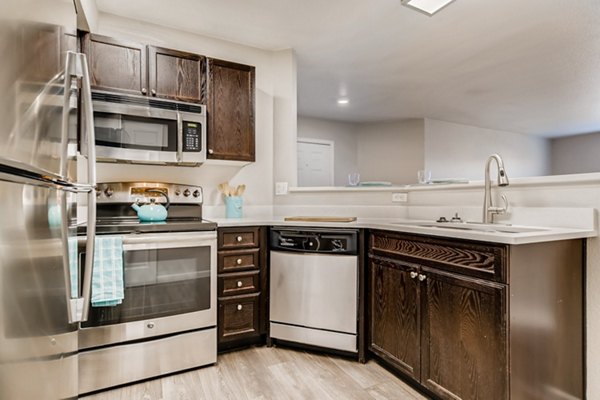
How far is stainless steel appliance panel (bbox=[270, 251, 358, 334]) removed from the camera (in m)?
2.13

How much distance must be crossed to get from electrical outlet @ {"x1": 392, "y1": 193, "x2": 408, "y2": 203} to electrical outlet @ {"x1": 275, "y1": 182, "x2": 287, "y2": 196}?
3.18 feet

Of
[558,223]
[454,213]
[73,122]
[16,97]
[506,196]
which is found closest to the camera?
[16,97]

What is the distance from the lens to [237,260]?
2.28 m

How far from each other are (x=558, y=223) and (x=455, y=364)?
911 millimetres

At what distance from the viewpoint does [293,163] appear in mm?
2986

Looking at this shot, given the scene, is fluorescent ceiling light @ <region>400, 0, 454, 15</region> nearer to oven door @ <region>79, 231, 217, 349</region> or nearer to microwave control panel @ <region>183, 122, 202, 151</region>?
microwave control panel @ <region>183, 122, 202, 151</region>

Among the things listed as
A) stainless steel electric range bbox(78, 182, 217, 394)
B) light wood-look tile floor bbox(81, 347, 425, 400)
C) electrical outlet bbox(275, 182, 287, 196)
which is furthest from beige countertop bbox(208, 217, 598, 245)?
light wood-look tile floor bbox(81, 347, 425, 400)

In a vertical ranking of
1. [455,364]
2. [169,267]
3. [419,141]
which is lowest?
[455,364]

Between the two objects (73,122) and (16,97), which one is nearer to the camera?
(16,97)

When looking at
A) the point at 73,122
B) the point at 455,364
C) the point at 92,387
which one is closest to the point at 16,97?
the point at 73,122

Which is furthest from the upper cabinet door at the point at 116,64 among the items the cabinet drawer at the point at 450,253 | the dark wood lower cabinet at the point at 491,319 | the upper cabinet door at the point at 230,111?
the dark wood lower cabinet at the point at 491,319

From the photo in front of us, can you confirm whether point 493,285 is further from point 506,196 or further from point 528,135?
point 528,135

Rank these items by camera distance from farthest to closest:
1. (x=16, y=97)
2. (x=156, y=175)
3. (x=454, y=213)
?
(x=156, y=175), (x=454, y=213), (x=16, y=97)

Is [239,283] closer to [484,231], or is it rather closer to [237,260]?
[237,260]
